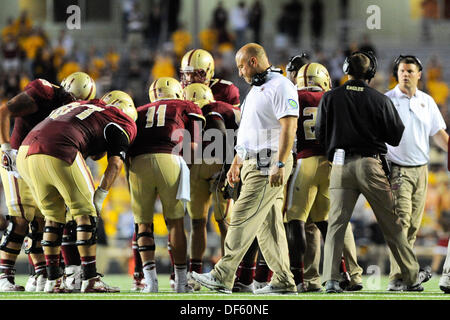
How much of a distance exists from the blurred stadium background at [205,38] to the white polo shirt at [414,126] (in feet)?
25.4

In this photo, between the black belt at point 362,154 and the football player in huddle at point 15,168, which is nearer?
the black belt at point 362,154

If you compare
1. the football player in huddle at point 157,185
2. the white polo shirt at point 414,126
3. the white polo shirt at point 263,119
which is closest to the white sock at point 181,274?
the football player in huddle at point 157,185

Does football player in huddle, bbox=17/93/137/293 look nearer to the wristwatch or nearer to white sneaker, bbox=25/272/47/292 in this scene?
white sneaker, bbox=25/272/47/292

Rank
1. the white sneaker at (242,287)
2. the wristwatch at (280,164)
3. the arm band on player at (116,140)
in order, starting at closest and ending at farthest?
1. the wristwatch at (280,164)
2. the arm band on player at (116,140)
3. the white sneaker at (242,287)

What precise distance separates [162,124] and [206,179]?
40.2 inches

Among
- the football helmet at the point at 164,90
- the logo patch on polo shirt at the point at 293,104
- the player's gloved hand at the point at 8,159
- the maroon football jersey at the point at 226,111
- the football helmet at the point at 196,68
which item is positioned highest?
the football helmet at the point at 196,68

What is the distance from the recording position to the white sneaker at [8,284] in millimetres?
8617

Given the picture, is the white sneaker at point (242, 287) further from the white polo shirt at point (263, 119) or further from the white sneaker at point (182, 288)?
the white polo shirt at point (263, 119)

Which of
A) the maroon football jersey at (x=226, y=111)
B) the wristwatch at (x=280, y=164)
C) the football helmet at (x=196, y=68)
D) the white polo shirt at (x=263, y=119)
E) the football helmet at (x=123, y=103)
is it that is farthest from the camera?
the football helmet at (x=196, y=68)

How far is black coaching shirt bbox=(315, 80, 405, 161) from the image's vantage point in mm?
7762

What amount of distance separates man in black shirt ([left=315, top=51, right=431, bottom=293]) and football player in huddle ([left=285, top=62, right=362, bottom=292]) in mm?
594

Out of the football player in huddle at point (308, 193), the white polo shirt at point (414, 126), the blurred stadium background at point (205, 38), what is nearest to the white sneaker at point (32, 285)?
the football player in huddle at point (308, 193)

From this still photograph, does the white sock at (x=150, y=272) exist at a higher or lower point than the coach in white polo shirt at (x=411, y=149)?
lower

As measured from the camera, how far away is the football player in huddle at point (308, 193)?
8.36 meters
